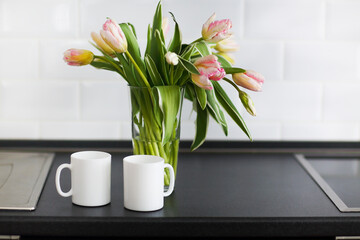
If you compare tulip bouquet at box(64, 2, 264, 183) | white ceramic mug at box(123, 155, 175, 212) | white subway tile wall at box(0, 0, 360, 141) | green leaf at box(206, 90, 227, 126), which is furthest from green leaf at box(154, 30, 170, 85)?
white subway tile wall at box(0, 0, 360, 141)

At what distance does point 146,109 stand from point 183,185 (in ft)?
0.74

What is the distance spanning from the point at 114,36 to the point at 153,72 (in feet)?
0.46

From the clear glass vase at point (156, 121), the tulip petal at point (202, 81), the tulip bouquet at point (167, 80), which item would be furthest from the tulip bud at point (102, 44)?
the tulip petal at point (202, 81)

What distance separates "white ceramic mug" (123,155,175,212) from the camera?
1053 millimetres

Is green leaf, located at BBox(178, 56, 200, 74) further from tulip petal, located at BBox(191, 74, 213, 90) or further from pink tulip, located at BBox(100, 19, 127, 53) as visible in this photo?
pink tulip, located at BBox(100, 19, 127, 53)

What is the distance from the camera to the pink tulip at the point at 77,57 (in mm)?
1125

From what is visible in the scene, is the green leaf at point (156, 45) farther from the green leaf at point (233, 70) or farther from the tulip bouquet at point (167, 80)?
the green leaf at point (233, 70)

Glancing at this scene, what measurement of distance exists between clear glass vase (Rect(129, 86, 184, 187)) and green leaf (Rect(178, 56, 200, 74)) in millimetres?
69

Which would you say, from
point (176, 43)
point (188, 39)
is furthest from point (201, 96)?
point (188, 39)

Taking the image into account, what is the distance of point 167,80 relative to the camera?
117 centimetres

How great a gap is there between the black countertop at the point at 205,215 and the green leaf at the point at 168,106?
0.52 feet

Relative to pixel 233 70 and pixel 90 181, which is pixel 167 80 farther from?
pixel 90 181

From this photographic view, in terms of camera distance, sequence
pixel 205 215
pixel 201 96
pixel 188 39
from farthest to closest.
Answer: pixel 188 39
pixel 201 96
pixel 205 215

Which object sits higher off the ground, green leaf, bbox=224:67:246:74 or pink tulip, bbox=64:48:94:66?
pink tulip, bbox=64:48:94:66
